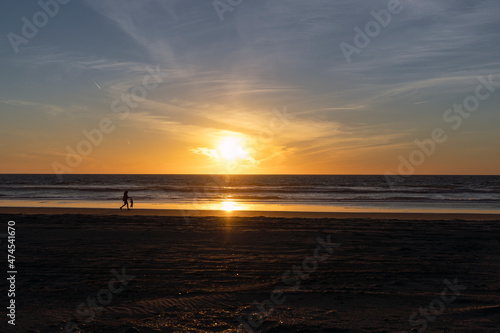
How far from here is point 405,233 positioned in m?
15.2

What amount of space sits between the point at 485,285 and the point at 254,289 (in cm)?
501

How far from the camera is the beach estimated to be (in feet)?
20.0

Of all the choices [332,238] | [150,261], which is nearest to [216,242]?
[150,261]

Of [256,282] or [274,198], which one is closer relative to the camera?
[256,282]

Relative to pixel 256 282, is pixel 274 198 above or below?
above

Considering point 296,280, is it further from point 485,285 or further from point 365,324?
point 485,285

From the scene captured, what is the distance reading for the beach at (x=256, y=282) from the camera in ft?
20.0

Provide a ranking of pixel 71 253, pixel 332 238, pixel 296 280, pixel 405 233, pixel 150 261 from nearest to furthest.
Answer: pixel 296 280
pixel 150 261
pixel 71 253
pixel 332 238
pixel 405 233

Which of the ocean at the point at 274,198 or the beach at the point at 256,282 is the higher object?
the ocean at the point at 274,198

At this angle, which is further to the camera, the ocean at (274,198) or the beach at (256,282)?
the ocean at (274,198)

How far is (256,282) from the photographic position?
322 inches

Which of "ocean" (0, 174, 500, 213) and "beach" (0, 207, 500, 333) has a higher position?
"ocean" (0, 174, 500, 213)

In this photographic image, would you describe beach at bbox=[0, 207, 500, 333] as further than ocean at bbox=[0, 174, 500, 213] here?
No

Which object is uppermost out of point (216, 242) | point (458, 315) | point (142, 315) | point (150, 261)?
point (216, 242)
